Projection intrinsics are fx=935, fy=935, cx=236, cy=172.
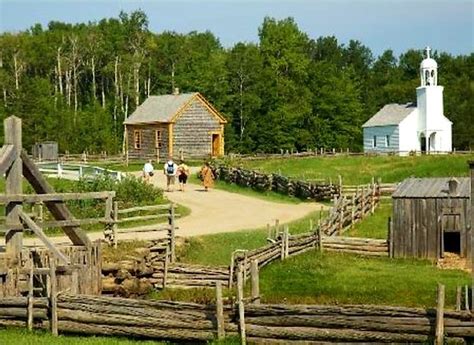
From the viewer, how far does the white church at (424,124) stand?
6662 cm

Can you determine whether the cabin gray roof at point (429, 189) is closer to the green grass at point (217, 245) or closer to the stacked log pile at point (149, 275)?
the green grass at point (217, 245)

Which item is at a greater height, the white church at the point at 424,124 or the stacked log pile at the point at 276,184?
the white church at the point at 424,124

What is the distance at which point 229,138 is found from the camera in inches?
3068

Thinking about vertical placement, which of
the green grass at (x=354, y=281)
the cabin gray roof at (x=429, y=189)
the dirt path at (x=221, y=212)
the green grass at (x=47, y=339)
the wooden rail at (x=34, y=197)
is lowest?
the green grass at (x=354, y=281)

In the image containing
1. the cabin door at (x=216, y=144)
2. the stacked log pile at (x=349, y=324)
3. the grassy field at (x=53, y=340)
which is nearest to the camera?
the stacked log pile at (x=349, y=324)

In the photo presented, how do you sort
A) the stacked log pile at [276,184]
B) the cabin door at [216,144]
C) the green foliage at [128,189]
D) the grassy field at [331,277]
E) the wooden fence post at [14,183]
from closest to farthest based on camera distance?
the wooden fence post at [14,183] → the grassy field at [331,277] → the green foliage at [128,189] → the stacked log pile at [276,184] → the cabin door at [216,144]

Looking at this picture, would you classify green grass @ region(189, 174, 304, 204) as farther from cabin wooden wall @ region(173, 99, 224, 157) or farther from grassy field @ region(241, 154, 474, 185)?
cabin wooden wall @ region(173, 99, 224, 157)

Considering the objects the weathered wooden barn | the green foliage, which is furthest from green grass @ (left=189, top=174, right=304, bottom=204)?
the weathered wooden barn

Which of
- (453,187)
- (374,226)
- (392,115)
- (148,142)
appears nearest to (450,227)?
(453,187)

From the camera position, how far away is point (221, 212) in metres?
34.9

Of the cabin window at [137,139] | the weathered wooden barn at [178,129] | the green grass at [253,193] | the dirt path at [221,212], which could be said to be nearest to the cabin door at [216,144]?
the weathered wooden barn at [178,129]

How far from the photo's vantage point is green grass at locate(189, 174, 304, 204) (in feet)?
137

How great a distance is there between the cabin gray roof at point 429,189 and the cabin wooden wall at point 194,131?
116ft

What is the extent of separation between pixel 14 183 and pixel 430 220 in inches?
541
